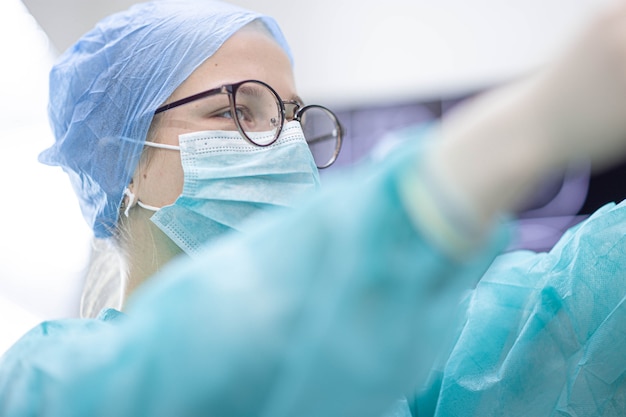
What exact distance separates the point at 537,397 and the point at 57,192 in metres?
1.64

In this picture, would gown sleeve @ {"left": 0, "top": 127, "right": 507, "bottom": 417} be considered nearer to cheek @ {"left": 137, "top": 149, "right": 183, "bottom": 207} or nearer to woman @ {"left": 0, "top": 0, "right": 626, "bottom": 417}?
woman @ {"left": 0, "top": 0, "right": 626, "bottom": 417}

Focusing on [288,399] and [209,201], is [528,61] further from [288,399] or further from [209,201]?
[288,399]

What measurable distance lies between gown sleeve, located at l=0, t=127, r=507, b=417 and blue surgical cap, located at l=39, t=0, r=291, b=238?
671 mm

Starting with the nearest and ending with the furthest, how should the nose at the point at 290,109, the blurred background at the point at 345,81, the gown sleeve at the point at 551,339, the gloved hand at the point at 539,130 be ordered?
the gloved hand at the point at 539,130 < the gown sleeve at the point at 551,339 < the nose at the point at 290,109 < the blurred background at the point at 345,81

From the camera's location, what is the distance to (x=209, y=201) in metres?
1.11

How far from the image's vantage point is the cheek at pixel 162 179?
3.76 ft

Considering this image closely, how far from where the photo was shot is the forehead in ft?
3.89

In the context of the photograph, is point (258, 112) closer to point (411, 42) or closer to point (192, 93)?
point (192, 93)

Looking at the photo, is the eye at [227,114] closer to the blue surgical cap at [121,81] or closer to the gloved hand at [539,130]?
the blue surgical cap at [121,81]

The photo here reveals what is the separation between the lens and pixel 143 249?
1194 millimetres

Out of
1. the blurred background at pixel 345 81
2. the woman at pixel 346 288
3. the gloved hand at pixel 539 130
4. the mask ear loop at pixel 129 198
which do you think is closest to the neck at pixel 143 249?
the mask ear loop at pixel 129 198

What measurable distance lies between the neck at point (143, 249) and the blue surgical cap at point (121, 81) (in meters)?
0.05

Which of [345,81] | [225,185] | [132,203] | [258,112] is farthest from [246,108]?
[345,81]

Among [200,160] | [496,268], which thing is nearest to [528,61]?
[496,268]
